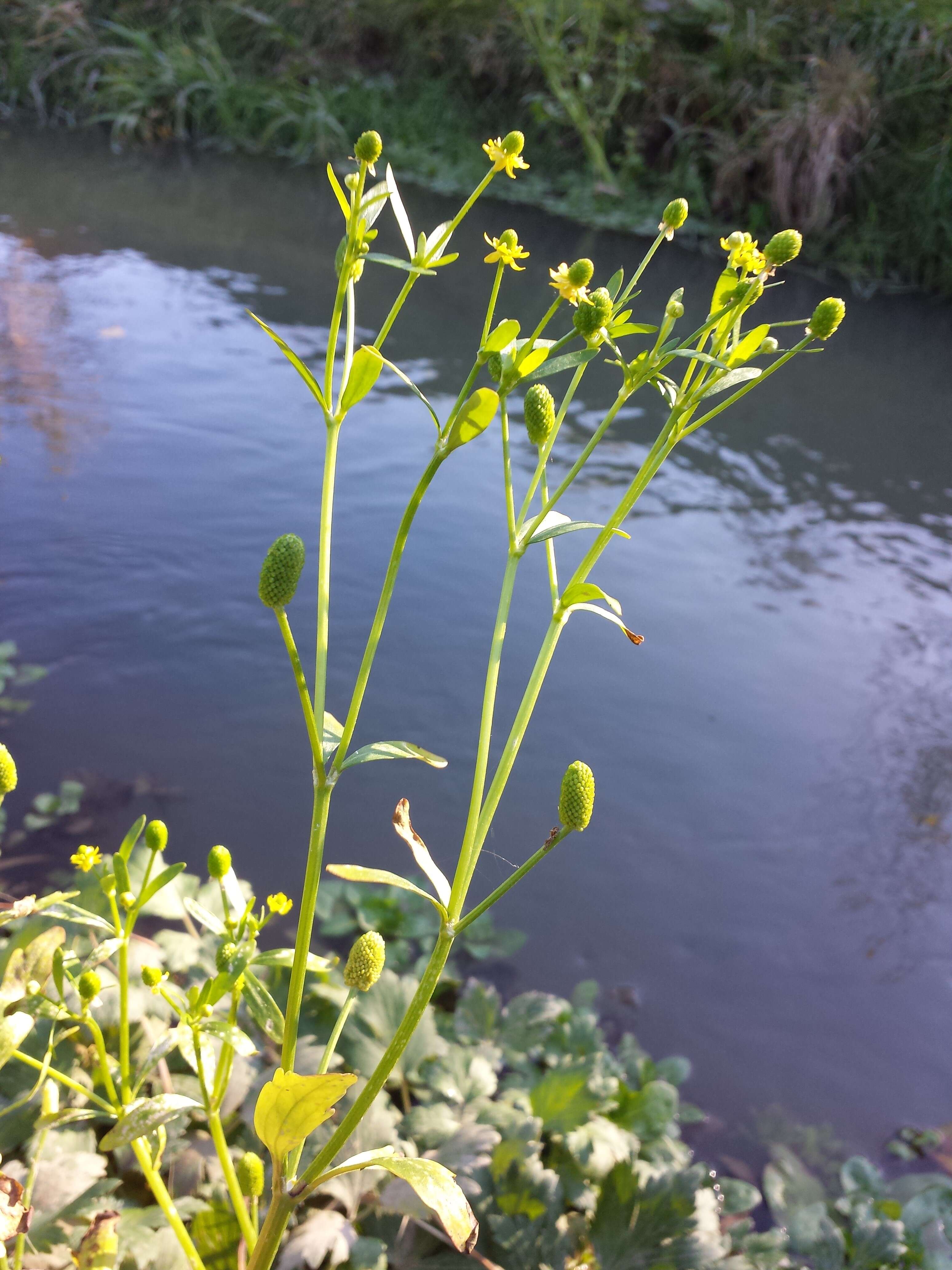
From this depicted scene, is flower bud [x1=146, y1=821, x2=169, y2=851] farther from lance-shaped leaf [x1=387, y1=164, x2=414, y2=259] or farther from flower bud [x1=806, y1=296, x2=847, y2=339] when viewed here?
flower bud [x1=806, y1=296, x2=847, y2=339]

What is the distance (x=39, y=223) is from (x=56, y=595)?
13.3ft

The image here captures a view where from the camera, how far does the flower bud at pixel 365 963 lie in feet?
2.41

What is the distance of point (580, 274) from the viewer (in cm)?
68

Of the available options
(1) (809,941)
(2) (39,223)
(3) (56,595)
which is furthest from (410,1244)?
(2) (39,223)

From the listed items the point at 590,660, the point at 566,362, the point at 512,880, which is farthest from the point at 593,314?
the point at 590,660

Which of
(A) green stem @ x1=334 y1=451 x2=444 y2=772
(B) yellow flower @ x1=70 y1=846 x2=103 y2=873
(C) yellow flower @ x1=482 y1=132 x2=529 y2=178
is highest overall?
(C) yellow flower @ x1=482 y1=132 x2=529 y2=178

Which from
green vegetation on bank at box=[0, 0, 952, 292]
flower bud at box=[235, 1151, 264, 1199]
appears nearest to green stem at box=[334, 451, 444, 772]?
flower bud at box=[235, 1151, 264, 1199]

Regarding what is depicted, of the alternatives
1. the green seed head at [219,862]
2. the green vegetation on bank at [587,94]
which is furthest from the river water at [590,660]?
the green vegetation on bank at [587,94]

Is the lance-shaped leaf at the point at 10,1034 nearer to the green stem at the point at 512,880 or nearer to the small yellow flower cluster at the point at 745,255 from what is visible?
the green stem at the point at 512,880

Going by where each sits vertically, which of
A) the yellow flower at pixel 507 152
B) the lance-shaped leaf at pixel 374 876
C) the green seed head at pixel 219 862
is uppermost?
the yellow flower at pixel 507 152

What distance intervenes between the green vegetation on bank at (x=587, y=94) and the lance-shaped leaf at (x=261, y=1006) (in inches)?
258

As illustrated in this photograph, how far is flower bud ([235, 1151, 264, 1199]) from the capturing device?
81 centimetres

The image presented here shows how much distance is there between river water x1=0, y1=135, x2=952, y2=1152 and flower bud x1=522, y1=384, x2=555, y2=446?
1134mm

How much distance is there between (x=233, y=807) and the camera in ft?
6.62
